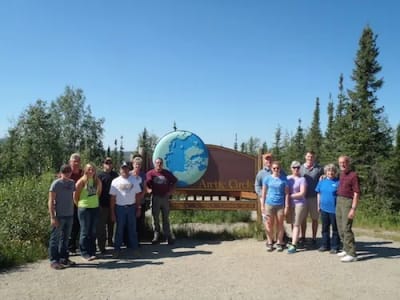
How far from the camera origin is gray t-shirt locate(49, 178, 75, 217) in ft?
19.8

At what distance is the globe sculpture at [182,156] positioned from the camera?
891 cm

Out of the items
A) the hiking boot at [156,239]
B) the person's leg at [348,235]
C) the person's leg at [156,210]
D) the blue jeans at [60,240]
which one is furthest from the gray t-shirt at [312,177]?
the blue jeans at [60,240]

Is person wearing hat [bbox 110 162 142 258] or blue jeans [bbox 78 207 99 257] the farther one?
person wearing hat [bbox 110 162 142 258]

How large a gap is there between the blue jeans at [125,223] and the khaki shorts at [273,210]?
95.0 inches

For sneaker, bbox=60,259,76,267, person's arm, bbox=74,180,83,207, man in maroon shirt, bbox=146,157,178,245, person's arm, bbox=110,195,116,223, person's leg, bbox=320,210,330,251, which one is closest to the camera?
sneaker, bbox=60,259,76,267

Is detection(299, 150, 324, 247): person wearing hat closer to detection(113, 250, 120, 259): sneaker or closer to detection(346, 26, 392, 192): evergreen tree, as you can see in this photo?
detection(113, 250, 120, 259): sneaker

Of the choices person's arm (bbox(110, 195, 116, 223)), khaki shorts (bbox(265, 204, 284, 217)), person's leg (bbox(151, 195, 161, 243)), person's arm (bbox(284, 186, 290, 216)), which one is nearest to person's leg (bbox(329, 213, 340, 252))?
person's arm (bbox(284, 186, 290, 216))

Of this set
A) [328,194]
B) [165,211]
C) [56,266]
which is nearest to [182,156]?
[165,211]

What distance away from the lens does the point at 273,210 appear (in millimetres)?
7434

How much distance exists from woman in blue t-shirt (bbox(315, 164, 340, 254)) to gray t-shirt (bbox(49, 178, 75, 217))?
432 cm

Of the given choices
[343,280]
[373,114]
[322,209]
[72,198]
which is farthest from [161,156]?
[373,114]

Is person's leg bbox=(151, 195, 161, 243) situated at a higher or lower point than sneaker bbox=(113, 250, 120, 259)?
higher

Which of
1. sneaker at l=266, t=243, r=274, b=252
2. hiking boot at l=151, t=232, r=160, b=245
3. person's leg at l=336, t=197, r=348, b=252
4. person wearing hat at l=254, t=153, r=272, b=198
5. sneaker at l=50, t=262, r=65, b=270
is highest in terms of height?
person wearing hat at l=254, t=153, r=272, b=198

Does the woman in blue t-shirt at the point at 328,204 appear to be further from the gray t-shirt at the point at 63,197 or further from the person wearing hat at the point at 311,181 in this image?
the gray t-shirt at the point at 63,197
